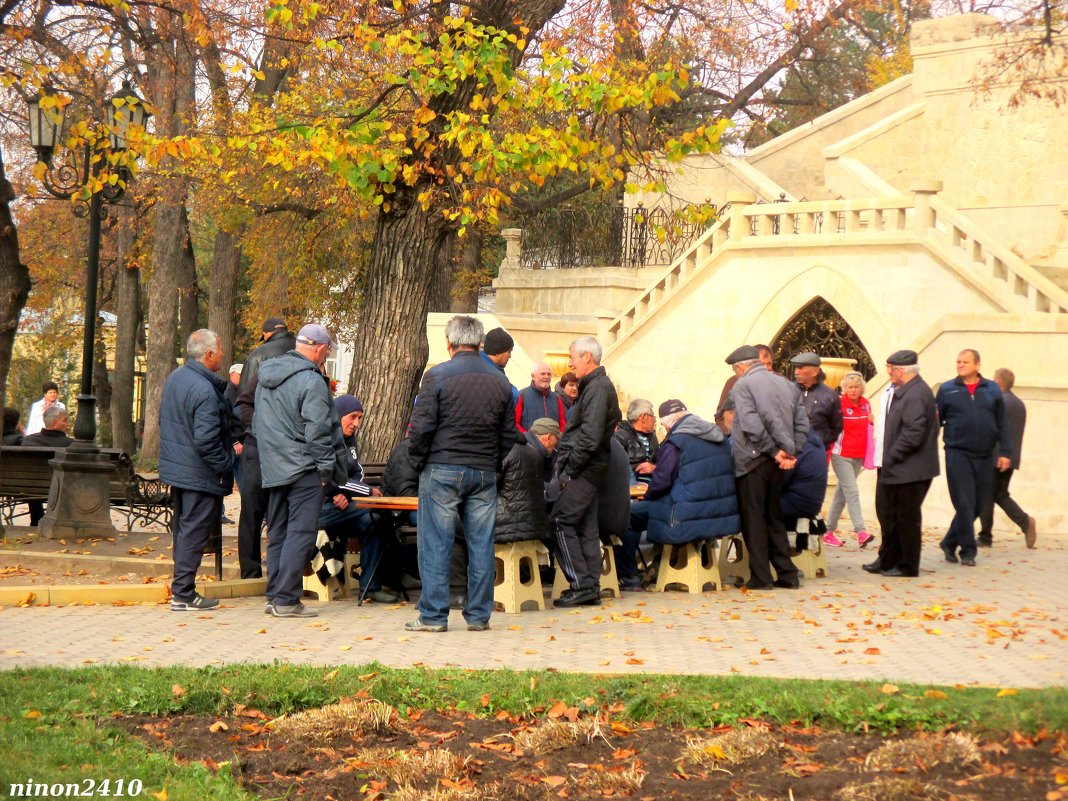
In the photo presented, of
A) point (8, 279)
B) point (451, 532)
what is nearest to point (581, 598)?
point (451, 532)

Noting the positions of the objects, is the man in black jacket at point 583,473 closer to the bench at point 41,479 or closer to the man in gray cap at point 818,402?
the man in gray cap at point 818,402

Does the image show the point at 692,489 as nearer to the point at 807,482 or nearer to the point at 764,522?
the point at 764,522

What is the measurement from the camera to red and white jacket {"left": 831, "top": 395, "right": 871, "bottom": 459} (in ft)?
47.2

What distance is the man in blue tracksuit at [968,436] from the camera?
41.5 ft

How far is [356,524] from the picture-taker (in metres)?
10.2

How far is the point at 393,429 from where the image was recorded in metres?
13.7

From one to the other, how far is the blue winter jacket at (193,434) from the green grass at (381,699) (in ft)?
8.77

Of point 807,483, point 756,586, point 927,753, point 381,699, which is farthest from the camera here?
point 807,483

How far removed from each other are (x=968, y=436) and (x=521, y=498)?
4.98 meters

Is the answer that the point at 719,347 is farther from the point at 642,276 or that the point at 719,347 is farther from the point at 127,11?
the point at 127,11

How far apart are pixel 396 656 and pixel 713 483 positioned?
12.0 feet

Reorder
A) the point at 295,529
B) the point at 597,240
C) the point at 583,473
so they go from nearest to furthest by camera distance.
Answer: the point at 295,529, the point at 583,473, the point at 597,240

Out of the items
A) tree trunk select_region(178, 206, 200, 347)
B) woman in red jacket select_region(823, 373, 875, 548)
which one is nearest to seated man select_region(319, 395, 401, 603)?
woman in red jacket select_region(823, 373, 875, 548)

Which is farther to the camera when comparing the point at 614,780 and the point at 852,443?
the point at 852,443
